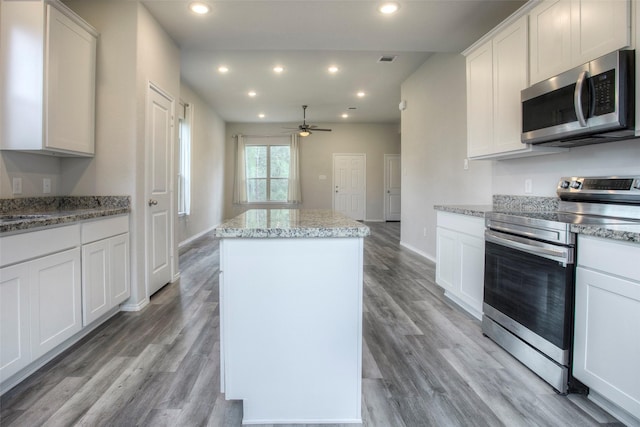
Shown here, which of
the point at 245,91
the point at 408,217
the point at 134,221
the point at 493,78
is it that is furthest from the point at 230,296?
the point at 245,91

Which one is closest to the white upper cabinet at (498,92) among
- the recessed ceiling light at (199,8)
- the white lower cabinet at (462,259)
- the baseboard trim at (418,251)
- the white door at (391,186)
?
the white lower cabinet at (462,259)

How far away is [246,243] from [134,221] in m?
1.84

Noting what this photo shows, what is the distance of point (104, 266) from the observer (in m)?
2.42

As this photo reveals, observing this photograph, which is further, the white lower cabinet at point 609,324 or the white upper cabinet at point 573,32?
the white upper cabinet at point 573,32

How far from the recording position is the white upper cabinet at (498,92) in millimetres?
2438

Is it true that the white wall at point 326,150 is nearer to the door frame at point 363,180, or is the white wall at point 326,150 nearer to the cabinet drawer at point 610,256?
the door frame at point 363,180

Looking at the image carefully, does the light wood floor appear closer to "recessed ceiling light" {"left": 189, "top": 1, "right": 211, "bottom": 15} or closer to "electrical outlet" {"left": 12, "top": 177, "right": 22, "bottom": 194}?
"electrical outlet" {"left": 12, "top": 177, "right": 22, "bottom": 194}

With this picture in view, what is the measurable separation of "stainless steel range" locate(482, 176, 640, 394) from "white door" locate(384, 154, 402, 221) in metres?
7.37

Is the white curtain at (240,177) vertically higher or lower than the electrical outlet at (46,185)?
higher

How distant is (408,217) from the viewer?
18.3 ft

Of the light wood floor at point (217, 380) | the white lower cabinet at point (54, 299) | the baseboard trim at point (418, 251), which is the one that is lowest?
the light wood floor at point (217, 380)

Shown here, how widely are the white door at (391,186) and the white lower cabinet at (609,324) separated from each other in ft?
26.7

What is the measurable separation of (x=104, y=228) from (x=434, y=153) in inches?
153

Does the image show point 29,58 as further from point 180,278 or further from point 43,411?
point 180,278
